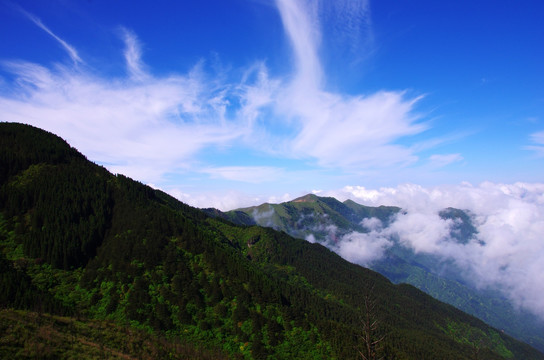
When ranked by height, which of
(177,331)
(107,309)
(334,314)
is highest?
(107,309)

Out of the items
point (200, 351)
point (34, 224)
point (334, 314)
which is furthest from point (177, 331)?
point (334, 314)

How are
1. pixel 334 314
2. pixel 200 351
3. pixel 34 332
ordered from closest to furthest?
1. pixel 34 332
2. pixel 200 351
3. pixel 334 314

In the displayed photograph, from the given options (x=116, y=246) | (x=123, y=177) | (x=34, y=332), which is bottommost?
(x=34, y=332)

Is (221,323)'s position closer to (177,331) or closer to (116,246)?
(177,331)

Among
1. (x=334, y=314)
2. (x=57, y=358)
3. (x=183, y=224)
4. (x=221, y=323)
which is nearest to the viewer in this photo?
(x=57, y=358)

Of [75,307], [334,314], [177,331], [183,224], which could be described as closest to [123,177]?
[183,224]

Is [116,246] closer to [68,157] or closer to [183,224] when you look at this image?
[183,224]

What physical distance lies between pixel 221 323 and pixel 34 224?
84598 millimetres

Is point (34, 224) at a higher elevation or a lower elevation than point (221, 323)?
higher

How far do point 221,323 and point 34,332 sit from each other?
2439 inches

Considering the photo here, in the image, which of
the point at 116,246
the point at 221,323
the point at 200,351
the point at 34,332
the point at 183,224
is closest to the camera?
the point at 34,332

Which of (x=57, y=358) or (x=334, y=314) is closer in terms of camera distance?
(x=57, y=358)

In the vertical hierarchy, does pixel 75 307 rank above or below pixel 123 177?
below

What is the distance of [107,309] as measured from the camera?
304 feet
